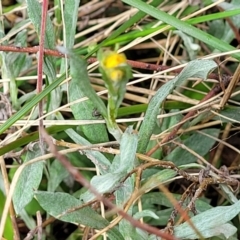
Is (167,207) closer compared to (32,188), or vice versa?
(32,188)

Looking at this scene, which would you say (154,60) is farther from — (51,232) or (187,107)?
(51,232)

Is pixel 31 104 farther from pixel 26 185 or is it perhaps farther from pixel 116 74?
pixel 116 74

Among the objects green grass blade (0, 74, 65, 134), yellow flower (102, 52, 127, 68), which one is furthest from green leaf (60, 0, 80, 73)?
yellow flower (102, 52, 127, 68)

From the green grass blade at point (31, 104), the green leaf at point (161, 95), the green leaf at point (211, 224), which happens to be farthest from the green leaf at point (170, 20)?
the green leaf at point (211, 224)

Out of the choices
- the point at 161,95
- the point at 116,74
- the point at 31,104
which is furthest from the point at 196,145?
the point at 116,74

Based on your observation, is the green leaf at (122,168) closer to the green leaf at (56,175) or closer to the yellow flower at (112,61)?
the yellow flower at (112,61)

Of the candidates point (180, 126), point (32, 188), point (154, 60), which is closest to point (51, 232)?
point (32, 188)
